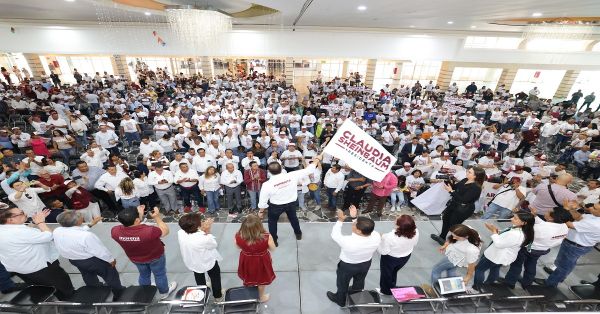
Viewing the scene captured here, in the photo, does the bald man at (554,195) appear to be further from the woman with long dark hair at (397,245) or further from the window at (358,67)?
the window at (358,67)

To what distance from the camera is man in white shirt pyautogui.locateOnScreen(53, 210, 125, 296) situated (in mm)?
3049

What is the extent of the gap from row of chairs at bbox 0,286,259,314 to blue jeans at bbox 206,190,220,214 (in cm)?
283

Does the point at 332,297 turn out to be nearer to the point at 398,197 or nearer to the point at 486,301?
the point at 486,301

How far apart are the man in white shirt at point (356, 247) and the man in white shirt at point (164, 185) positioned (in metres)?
4.28

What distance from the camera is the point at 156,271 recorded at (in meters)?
3.45

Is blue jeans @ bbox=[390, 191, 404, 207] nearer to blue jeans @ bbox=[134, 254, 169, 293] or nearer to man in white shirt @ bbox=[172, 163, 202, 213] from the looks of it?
man in white shirt @ bbox=[172, 163, 202, 213]

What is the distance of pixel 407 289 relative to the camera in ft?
11.0

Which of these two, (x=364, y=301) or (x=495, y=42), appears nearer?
(x=364, y=301)

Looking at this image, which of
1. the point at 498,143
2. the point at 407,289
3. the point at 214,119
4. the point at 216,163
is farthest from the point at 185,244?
the point at 498,143

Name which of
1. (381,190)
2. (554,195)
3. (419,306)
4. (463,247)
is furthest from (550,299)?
(381,190)

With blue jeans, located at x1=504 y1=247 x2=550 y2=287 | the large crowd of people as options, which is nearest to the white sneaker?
the large crowd of people

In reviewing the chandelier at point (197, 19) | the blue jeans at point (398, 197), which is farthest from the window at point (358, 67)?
the blue jeans at point (398, 197)

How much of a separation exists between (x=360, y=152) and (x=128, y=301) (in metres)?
3.52

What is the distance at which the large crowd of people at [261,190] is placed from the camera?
3.13 m
